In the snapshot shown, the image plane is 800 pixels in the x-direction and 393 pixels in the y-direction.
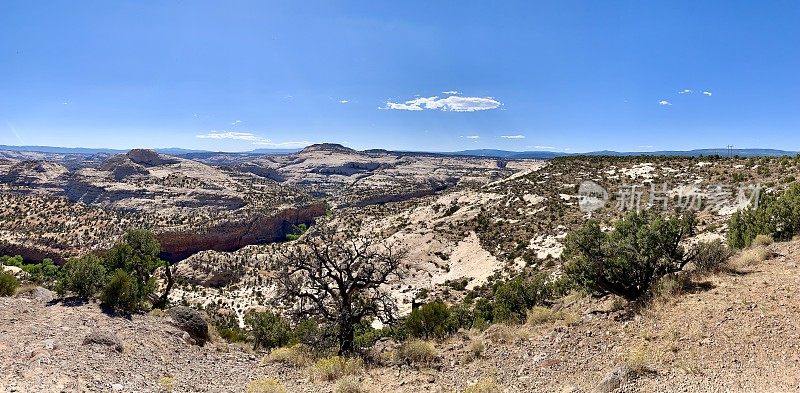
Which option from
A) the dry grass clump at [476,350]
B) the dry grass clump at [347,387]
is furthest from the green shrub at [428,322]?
the dry grass clump at [347,387]

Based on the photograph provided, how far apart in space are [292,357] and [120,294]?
6736 millimetres

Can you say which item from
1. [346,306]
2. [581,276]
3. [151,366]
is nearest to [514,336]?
[581,276]

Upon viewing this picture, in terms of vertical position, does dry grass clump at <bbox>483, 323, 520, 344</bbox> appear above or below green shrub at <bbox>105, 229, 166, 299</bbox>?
below

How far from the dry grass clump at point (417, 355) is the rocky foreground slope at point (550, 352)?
0.27m

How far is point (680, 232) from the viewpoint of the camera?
13305mm

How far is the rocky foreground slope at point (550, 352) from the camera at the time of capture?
8266 millimetres

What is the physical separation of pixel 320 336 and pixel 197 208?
78.0m

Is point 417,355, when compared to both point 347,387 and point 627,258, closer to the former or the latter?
point 347,387

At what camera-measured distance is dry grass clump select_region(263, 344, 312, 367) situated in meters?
12.2

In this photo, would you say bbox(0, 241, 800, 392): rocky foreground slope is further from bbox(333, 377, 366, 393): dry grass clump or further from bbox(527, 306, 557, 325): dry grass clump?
bbox(333, 377, 366, 393): dry grass clump

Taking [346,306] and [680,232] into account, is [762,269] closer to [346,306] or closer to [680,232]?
[680,232]

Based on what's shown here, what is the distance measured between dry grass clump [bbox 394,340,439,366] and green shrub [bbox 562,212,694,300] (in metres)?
5.21

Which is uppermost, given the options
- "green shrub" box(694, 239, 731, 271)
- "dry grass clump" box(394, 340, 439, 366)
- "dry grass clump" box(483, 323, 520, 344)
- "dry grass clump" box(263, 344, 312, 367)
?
"green shrub" box(694, 239, 731, 271)

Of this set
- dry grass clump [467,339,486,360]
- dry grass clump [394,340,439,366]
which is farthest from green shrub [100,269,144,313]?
dry grass clump [467,339,486,360]
